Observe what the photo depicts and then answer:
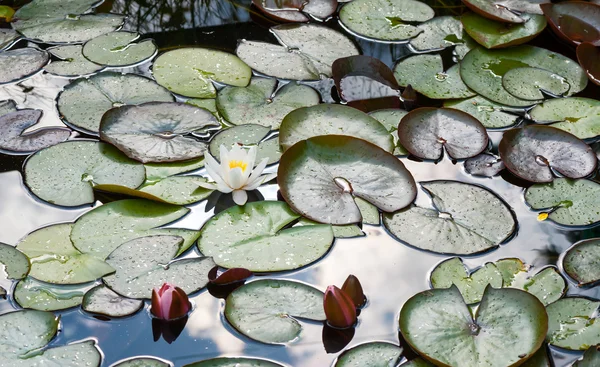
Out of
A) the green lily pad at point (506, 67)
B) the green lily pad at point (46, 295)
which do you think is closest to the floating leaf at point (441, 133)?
the green lily pad at point (506, 67)

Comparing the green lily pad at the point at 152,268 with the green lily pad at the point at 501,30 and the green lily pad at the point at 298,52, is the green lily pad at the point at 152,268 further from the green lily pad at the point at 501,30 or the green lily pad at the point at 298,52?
the green lily pad at the point at 501,30

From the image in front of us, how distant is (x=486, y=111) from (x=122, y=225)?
158cm

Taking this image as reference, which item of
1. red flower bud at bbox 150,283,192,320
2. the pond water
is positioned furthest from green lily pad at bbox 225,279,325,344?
red flower bud at bbox 150,283,192,320

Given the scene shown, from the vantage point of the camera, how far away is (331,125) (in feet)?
8.96

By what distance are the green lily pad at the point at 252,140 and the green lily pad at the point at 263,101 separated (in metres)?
0.05

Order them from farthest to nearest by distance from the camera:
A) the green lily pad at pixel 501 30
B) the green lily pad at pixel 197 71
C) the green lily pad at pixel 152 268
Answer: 1. the green lily pad at pixel 501 30
2. the green lily pad at pixel 197 71
3. the green lily pad at pixel 152 268

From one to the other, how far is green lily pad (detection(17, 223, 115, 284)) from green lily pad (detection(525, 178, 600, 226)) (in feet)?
5.00

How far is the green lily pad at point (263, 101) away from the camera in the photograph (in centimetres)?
285

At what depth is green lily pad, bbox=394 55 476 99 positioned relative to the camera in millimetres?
3035

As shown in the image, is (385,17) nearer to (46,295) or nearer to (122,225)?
(122,225)

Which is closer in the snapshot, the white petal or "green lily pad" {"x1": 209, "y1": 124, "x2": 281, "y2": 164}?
the white petal

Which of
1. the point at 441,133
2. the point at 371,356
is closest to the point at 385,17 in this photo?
the point at 441,133

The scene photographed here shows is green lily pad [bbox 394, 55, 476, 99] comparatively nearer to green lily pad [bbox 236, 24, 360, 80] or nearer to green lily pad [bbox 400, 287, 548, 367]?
green lily pad [bbox 236, 24, 360, 80]

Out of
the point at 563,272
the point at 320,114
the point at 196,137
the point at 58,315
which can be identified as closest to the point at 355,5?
the point at 320,114
